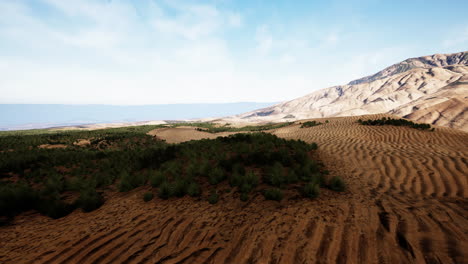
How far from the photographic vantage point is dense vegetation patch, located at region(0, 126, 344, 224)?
4.77 metres

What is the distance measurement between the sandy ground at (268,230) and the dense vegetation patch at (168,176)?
0.34 m

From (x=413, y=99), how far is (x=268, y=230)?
9871 cm

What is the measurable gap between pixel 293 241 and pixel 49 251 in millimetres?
3813

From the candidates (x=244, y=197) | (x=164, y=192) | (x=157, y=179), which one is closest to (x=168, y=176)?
(x=157, y=179)

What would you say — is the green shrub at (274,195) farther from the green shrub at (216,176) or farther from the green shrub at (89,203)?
the green shrub at (89,203)

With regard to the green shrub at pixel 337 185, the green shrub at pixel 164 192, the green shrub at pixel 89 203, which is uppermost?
the green shrub at pixel 337 185

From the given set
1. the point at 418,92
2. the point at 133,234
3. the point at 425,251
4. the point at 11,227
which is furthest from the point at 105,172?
the point at 418,92

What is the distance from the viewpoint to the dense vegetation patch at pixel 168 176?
4773 mm

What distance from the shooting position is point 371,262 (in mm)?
2445

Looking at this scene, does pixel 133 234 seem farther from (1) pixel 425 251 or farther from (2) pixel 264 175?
(1) pixel 425 251

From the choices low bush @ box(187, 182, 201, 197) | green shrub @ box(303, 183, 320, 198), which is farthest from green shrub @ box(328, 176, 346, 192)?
low bush @ box(187, 182, 201, 197)

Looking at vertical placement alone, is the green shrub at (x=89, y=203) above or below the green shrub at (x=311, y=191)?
below

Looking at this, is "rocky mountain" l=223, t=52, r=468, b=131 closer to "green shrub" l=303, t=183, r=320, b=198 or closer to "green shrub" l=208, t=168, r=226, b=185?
"green shrub" l=303, t=183, r=320, b=198

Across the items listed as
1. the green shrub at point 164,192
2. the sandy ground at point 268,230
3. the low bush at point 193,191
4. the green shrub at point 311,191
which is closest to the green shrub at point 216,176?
the low bush at point 193,191
